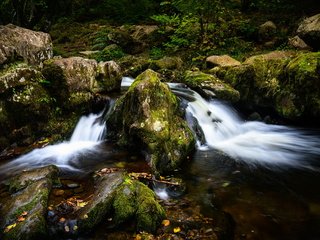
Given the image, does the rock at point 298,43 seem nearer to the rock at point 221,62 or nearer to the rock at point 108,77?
the rock at point 221,62

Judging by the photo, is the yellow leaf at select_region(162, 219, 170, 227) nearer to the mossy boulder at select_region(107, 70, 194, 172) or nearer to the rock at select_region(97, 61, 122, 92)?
the mossy boulder at select_region(107, 70, 194, 172)

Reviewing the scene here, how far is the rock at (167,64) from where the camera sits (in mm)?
12734

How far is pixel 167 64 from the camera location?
517 inches

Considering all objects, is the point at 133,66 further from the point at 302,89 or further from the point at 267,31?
the point at 302,89

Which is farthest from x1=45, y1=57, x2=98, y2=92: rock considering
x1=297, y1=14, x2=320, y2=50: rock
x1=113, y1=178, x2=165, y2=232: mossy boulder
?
x1=297, y1=14, x2=320, y2=50: rock

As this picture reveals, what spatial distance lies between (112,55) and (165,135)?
10.4 metres

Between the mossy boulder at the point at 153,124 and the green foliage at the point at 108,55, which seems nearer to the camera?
the mossy boulder at the point at 153,124

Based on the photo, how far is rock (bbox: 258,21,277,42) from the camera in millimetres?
14727

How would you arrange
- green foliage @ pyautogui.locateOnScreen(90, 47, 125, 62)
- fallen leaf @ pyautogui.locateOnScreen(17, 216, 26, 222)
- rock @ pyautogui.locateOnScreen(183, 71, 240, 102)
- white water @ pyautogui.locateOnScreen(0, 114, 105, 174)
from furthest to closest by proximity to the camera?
green foliage @ pyautogui.locateOnScreen(90, 47, 125, 62)
rock @ pyautogui.locateOnScreen(183, 71, 240, 102)
white water @ pyautogui.locateOnScreen(0, 114, 105, 174)
fallen leaf @ pyautogui.locateOnScreen(17, 216, 26, 222)

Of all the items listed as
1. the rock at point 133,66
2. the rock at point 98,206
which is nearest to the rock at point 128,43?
the rock at point 133,66

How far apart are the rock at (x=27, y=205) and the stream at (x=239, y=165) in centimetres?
80

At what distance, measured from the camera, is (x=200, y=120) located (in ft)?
28.3

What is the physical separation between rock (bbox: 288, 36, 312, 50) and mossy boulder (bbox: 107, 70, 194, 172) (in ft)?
23.6

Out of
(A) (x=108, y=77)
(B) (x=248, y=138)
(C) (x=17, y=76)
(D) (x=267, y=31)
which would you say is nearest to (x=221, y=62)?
(D) (x=267, y=31)
